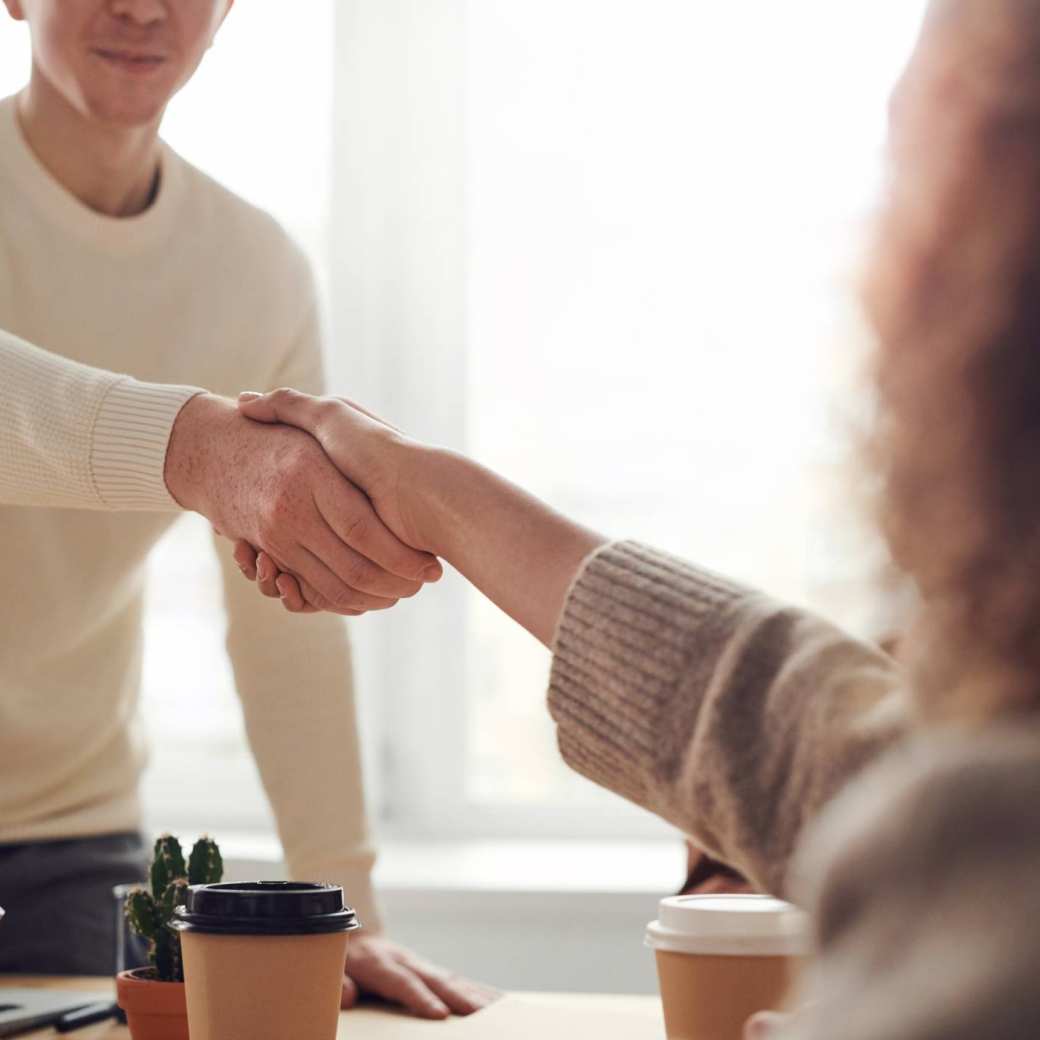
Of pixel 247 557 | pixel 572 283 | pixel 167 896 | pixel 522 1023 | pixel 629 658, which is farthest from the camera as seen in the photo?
pixel 572 283

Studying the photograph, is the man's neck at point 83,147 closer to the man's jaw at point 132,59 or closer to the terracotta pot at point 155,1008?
the man's jaw at point 132,59

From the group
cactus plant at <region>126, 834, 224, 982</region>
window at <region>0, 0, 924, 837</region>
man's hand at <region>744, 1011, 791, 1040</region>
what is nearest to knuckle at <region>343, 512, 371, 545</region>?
cactus plant at <region>126, 834, 224, 982</region>

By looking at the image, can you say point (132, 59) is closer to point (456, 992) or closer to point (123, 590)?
point (123, 590)

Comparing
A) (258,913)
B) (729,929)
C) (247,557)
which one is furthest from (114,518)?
(729,929)

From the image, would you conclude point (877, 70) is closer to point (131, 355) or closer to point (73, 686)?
point (131, 355)

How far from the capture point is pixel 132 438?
1373 millimetres

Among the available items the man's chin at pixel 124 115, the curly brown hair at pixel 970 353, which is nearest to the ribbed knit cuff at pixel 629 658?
the curly brown hair at pixel 970 353

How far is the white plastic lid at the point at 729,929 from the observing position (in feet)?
3.27

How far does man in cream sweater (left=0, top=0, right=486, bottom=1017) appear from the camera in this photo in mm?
1654

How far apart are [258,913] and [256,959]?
3 cm

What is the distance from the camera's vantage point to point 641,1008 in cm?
130

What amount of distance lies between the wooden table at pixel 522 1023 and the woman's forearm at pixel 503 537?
326 millimetres

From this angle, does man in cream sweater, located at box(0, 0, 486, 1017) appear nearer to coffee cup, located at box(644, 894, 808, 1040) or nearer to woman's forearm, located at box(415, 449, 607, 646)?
woman's forearm, located at box(415, 449, 607, 646)

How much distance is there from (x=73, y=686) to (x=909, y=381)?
4.59 feet
